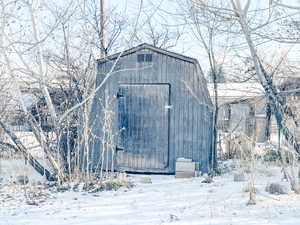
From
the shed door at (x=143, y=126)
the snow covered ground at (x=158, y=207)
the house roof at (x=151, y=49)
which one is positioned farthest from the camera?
the shed door at (x=143, y=126)

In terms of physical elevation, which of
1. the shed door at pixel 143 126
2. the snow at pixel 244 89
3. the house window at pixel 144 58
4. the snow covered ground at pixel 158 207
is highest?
the house window at pixel 144 58

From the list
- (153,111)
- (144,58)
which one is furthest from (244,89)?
(144,58)

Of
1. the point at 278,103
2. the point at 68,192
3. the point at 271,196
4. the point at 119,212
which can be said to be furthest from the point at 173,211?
the point at 278,103

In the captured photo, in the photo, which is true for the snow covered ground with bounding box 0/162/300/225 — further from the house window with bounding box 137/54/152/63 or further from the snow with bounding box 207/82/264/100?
the house window with bounding box 137/54/152/63

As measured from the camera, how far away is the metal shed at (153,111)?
7848 millimetres

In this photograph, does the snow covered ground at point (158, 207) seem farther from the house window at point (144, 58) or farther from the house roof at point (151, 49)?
the house window at point (144, 58)

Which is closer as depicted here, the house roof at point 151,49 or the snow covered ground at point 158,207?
the snow covered ground at point 158,207

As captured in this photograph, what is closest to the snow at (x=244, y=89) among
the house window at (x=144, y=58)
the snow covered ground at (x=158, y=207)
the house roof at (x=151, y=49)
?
the house roof at (x=151, y=49)

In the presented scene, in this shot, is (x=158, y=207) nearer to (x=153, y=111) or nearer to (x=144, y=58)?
(x=153, y=111)

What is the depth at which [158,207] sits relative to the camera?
5094mm

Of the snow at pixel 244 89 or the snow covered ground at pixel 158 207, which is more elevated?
the snow at pixel 244 89

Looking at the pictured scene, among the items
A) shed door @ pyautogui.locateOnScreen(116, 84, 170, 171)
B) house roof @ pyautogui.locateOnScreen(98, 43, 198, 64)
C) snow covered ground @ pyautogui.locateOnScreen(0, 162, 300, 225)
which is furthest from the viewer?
shed door @ pyautogui.locateOnScreen(116, 84, 170, 171)

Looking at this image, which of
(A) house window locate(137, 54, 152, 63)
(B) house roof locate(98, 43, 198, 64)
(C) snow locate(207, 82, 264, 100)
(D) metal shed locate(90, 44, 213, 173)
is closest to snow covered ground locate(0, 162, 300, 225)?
(D) metal shed locate(90, 44, 213, 173)

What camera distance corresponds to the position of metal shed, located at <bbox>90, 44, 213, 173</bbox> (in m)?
7.85
